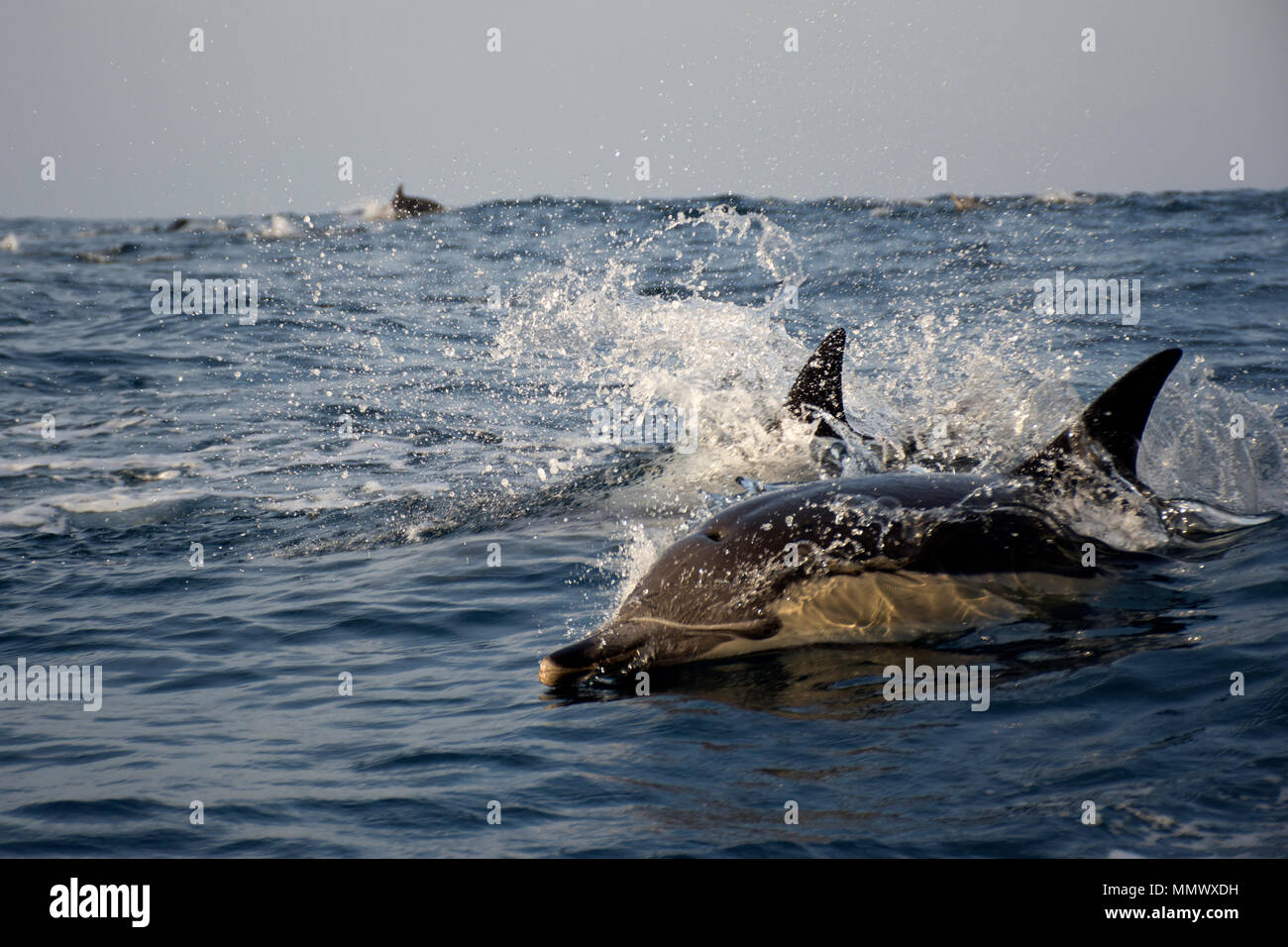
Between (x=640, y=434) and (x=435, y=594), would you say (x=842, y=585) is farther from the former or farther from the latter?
(x=640, y=434)

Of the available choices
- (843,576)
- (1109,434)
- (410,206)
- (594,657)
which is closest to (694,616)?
(594,657)

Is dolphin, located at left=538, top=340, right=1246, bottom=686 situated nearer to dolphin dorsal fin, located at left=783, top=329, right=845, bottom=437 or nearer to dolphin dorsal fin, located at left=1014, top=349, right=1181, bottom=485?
dolphin dorsal fin, located at left=1014, top=349, right=1181, bottom=485

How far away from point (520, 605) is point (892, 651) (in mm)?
2556

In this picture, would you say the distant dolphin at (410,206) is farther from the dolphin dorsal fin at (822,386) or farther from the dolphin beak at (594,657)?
the dolphin beak at (594,657)

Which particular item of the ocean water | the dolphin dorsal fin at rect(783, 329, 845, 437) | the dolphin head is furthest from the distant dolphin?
the dolphin head

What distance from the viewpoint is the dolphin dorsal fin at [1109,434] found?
581cm

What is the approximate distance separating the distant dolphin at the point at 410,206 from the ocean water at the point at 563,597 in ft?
69.2

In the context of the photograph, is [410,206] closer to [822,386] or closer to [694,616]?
[822,386]

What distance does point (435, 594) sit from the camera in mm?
7438

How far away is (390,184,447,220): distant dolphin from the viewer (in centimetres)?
4022

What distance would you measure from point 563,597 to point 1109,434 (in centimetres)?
332

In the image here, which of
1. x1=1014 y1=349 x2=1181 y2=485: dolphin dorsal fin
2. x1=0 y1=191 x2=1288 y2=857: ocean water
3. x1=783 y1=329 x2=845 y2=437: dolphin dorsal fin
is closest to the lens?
x1=0 y1=191 x2=1288 y2=857: ocean water

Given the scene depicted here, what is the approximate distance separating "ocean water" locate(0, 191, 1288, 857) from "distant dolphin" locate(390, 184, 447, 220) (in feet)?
69.2
